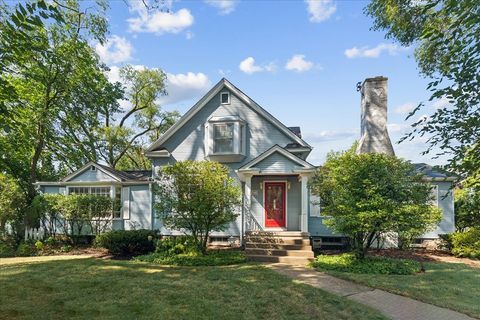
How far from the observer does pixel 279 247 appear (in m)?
12.6

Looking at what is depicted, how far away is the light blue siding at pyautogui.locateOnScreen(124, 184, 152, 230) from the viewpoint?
53.1 feet

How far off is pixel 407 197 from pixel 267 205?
246 inches

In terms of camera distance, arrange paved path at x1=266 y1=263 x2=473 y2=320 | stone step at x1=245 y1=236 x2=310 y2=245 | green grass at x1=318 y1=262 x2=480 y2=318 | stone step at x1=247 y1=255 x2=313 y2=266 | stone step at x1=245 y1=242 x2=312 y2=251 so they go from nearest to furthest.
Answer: paved path at x1=266 y1=263 x2=473 y2=320 → green grass at x1=318 y1=262 x2=480 y2=318 → stone step at x1=247 y1=255 x2=313 y2=266 → stone step at x1=245 y1=242 x2=312 y2=251 → stone step at x1=245 y1=236 x2=310 y2=245

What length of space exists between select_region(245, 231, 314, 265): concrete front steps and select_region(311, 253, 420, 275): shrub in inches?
34.0

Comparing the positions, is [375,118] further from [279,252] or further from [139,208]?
[139,208]

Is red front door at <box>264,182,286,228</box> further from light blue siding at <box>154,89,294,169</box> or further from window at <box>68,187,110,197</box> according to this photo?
window at <box>68,187,110,197</box>

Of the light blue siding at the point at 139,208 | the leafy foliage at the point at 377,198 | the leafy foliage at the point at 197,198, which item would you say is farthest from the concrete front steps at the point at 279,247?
the light blue siding at the point at 139,208

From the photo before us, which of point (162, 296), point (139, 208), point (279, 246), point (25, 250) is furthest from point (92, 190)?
point (162, 296)

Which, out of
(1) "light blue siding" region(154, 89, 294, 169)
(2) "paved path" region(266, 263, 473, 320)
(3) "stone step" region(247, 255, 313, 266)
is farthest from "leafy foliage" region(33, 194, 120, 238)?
(2) "paved path" region(266, 263, 473, 320)

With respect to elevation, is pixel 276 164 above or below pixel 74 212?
above

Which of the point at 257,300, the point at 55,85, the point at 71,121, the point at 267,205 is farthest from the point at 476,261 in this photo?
the point at 71,121

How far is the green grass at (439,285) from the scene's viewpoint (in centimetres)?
721

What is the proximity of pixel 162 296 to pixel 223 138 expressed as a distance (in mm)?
9426

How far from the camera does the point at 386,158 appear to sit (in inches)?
435
